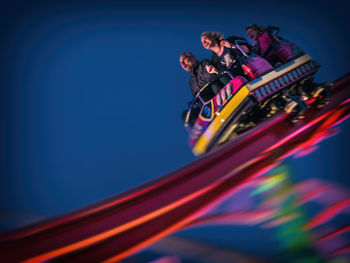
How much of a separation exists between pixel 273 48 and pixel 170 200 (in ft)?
2.05

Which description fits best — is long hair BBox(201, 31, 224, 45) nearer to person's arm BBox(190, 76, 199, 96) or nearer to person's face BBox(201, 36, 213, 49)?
person's face BBox(201, 36, 213, 49)

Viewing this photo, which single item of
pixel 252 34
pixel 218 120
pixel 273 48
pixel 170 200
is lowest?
pixel 170 200

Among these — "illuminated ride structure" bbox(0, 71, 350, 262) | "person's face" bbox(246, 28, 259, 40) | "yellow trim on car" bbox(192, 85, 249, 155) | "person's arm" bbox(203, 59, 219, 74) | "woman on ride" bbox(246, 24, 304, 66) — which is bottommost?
"illuminated ride structure" bbox(0, 71, 350, 262)

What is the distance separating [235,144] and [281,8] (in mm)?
597

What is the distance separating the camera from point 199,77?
37.2 inches

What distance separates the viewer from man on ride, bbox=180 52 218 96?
0.91 metres

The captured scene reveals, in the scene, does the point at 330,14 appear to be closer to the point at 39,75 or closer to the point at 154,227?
the point at 154,227

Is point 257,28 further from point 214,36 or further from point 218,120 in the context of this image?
point 218,120

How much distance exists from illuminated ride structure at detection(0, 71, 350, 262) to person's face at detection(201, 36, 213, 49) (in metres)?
0.35

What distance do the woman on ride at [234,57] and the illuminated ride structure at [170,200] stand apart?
0.19 meters

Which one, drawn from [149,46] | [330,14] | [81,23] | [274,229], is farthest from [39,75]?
[330,14]

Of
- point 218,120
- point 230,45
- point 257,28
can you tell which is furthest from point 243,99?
point 257,28

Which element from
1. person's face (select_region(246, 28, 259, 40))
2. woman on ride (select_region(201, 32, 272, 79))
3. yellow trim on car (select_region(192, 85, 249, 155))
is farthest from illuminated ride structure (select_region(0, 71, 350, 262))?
person's face (select_region(246, 28, 259, 40))

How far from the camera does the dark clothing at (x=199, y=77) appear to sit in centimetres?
92
